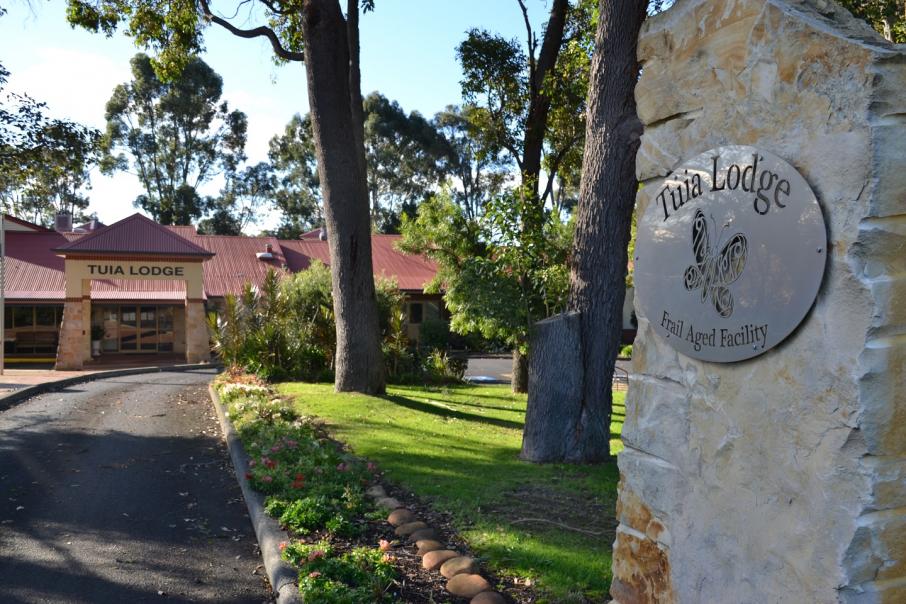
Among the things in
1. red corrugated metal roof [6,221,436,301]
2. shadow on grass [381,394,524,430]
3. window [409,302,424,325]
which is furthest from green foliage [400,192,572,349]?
window [409,302,424,325]

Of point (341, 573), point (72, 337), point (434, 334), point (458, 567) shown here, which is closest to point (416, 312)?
point (434, 334)

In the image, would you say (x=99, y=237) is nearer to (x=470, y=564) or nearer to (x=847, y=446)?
(x=470, y=564)

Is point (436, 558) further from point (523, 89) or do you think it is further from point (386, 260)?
point (386, 260)

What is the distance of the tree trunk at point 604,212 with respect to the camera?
788 cm

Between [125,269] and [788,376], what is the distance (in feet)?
85.0

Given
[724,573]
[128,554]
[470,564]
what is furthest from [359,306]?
[724,573]

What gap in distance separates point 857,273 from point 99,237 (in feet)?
88.4

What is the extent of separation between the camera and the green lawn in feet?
16.3

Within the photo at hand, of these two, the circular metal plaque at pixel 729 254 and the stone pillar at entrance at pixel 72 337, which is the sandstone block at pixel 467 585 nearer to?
the circular metal plaque at pixel 729 254

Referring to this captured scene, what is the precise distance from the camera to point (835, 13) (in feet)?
9.21

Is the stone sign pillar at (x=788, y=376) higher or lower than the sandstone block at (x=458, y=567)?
higher

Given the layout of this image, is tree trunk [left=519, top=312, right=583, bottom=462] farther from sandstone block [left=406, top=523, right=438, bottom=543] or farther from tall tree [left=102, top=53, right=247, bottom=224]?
tall tree [left=102, top=53, right=247, bottom=224]

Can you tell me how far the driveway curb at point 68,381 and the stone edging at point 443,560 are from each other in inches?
424

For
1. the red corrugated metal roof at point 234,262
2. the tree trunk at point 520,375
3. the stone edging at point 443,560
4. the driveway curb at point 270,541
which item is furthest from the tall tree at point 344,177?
the red corrugated metal roof at point 234,262
